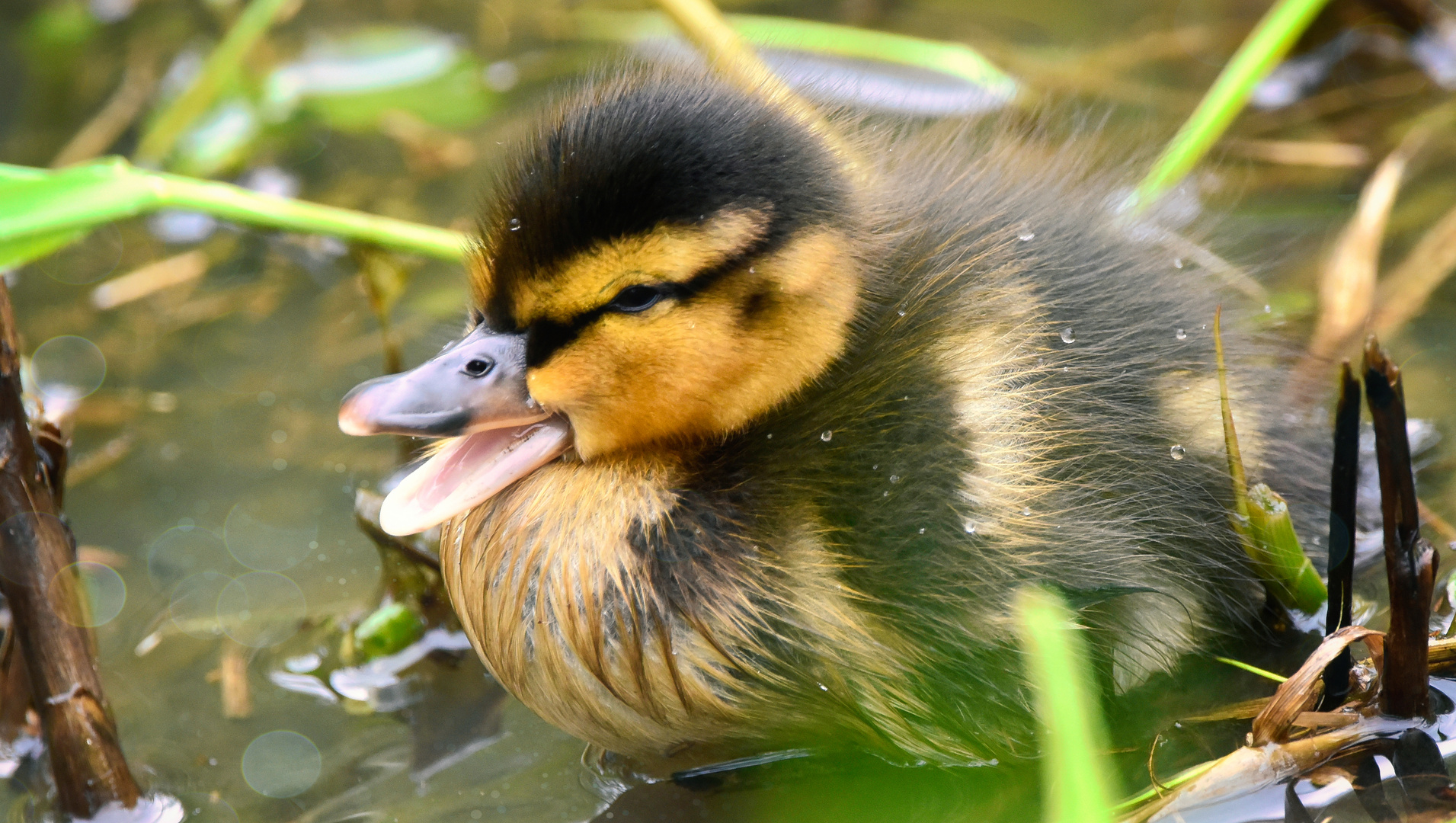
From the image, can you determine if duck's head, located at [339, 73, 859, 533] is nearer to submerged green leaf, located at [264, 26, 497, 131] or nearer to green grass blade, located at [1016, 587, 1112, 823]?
green grass blade, located at [1016, 587, 1112, 823]

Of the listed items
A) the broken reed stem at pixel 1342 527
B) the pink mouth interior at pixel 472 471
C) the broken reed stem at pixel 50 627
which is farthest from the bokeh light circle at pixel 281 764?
the broken reed stem at pixel 1342 527

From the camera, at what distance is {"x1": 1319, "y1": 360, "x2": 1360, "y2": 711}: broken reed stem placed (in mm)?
1942

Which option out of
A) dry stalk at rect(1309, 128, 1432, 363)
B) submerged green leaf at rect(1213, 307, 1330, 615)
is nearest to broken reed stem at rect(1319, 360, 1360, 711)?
submerged green leaf at rect(1213, 307, 1330, 615)

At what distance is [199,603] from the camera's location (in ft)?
8.55

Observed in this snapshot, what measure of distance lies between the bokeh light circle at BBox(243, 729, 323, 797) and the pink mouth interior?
0.47m

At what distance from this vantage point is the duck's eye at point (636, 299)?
73.4 inches

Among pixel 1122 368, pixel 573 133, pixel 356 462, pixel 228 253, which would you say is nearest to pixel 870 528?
pixel 1122 368

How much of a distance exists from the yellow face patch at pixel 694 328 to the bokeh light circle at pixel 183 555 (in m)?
1.09

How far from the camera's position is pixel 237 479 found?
2908 millimetres

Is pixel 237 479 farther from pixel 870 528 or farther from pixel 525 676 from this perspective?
pixel 870 528

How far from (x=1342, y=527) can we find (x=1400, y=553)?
135mm

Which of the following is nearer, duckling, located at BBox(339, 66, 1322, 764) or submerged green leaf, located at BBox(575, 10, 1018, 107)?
duckling, located at BBox(339, 66, 1322, 764)

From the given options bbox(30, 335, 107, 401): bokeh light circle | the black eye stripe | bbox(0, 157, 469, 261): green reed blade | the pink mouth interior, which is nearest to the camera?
bbox(0, 157, 469, 261): green reed blade

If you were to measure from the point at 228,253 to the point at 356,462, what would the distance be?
3.47 ft
